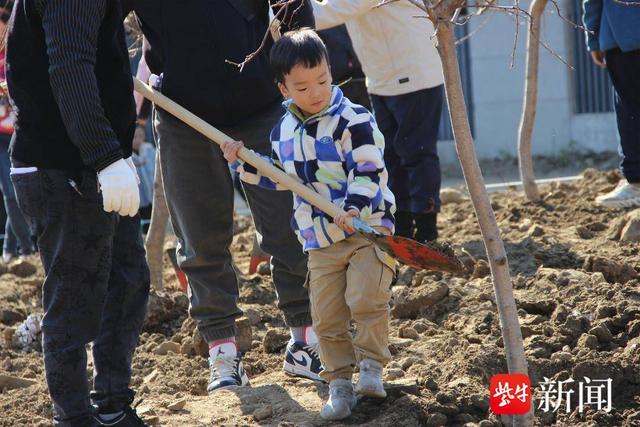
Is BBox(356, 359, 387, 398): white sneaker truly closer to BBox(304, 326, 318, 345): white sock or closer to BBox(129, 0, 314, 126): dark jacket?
BBox(304, 326, 318, 345): white sock

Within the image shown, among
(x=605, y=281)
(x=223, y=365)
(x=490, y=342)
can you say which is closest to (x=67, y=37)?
(x=223, y=365)

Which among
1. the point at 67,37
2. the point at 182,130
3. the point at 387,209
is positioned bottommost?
the point at 387,209

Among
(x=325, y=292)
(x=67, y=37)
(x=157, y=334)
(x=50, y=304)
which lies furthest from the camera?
(x=157, y=334)

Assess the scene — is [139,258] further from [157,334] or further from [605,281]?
[605,281]

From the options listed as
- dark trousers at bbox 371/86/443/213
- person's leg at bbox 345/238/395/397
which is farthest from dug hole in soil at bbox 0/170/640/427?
dark trousers at bbox 371/86/443/213

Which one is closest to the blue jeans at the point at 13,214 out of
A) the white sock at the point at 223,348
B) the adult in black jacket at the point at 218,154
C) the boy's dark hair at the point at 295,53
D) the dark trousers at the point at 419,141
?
the dark trousers at the point at 419,141

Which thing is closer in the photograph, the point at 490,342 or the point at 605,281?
the point at 490,342

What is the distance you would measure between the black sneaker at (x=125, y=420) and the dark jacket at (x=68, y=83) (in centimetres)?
91

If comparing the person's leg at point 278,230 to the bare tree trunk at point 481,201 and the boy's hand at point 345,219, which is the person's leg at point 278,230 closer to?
the boy's hand at point 345,219

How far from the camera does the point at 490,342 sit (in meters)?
4.42

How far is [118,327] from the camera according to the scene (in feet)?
12.5

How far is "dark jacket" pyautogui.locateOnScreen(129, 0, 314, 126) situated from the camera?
4164mm

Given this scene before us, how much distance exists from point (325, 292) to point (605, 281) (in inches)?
71.1

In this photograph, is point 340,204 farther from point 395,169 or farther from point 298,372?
point 395,169
